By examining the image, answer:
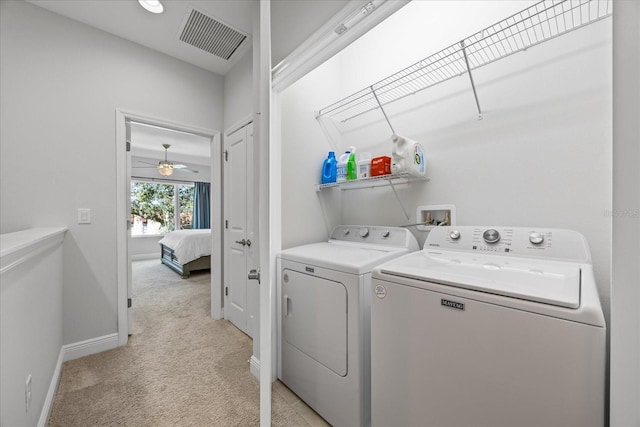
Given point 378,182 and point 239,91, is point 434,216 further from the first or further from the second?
point 239,91

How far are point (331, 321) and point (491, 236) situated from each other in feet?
2.95

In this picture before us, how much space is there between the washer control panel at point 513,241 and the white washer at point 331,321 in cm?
24

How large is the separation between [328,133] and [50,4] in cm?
232

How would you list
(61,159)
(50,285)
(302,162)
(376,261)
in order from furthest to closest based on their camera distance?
(61,159), (302,162), (50,285), (376,261)

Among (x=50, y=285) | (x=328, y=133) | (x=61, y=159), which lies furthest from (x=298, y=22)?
(x=50, y=285)

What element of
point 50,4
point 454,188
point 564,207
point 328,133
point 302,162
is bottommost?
point 564,207

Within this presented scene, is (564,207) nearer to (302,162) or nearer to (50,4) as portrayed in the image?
(302,162)

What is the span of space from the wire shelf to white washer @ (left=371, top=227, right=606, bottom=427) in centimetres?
91

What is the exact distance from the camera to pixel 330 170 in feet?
6.40

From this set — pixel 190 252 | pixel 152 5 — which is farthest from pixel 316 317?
pixel 190 252

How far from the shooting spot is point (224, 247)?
2.79 m

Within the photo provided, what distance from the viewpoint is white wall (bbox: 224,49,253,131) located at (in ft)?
7.93
